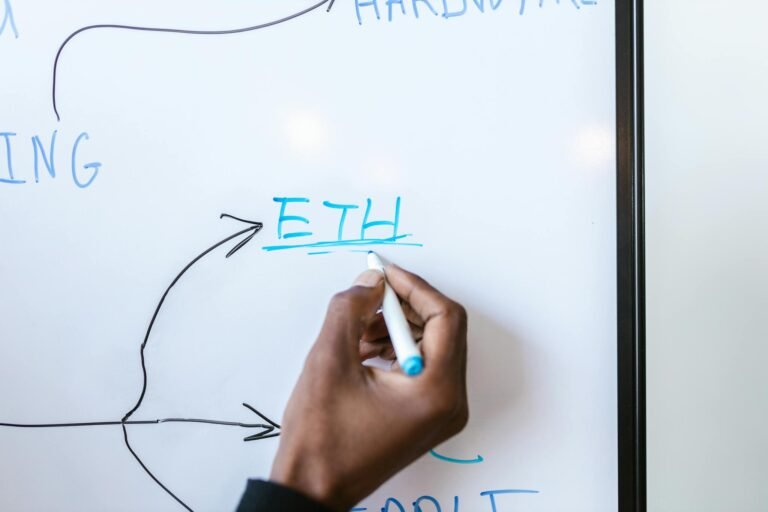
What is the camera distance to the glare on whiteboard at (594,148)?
45 centimetres

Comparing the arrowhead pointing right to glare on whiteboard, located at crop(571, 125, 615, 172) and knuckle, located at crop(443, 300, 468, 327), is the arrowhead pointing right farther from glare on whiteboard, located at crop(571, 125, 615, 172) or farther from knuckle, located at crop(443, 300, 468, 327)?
glare on whiteboard, located at crop(571, 125, 615, 172)

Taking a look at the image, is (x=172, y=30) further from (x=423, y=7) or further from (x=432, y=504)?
(x=432, y=504)

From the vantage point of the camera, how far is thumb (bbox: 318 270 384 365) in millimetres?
393

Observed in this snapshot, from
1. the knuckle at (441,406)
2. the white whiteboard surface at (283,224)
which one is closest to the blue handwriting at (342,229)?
the white whiteboard surface at (283,224)

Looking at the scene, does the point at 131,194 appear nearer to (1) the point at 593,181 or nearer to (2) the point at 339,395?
(2) the point at 339,395

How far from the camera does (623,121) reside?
0.45m

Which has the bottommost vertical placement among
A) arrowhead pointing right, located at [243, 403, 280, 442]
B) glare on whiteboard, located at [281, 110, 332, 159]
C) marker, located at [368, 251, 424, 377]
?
arrowhead pointing right, located at [243, 403, 280, 442]

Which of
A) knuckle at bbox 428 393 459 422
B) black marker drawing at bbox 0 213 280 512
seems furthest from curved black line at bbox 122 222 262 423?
knuckle at bbox 428 393 459 422

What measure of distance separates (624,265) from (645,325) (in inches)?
2.2

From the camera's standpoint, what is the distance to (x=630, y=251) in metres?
0.45

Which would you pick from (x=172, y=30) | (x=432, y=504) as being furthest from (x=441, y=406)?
(x=172, y=30)

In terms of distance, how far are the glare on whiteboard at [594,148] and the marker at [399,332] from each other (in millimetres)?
198

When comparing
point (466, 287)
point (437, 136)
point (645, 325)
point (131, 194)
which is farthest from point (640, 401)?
point (131, 194)

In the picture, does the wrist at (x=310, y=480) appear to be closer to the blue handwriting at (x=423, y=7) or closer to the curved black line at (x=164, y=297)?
the curved black line at (x=164, y=297)
